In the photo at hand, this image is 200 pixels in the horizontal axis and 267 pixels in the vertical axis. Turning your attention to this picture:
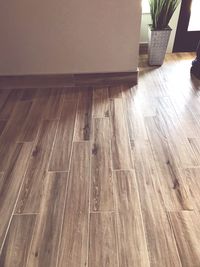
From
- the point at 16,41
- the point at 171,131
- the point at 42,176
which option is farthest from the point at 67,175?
the point at 16,41

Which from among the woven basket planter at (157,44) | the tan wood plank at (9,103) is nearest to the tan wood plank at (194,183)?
the tan wood plank at (9,103)

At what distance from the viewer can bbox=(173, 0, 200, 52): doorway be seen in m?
2.70

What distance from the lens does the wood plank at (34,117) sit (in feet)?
5.84

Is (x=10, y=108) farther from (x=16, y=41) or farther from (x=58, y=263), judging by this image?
(x=58, y=263)

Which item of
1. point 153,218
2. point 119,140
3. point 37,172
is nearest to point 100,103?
point 119,140

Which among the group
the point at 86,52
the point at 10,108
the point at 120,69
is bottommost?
the point at 10,108

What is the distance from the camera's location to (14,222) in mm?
1229

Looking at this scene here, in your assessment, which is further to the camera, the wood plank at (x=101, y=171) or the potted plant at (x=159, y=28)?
the potted plant at (x=159, y=28)

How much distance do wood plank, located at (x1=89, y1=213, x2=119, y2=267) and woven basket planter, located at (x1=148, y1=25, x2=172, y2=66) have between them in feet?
6.53

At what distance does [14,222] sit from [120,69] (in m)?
1.70

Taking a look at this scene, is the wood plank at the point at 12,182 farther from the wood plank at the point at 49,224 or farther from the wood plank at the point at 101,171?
the wood plank at the point at 101,171

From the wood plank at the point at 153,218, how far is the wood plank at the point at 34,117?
83cm

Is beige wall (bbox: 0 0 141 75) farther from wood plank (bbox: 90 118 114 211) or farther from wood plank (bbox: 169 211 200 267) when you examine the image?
wood plank (bbox: 169 211 200 267)

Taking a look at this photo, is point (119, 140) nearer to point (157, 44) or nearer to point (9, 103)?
point (9, 103)
